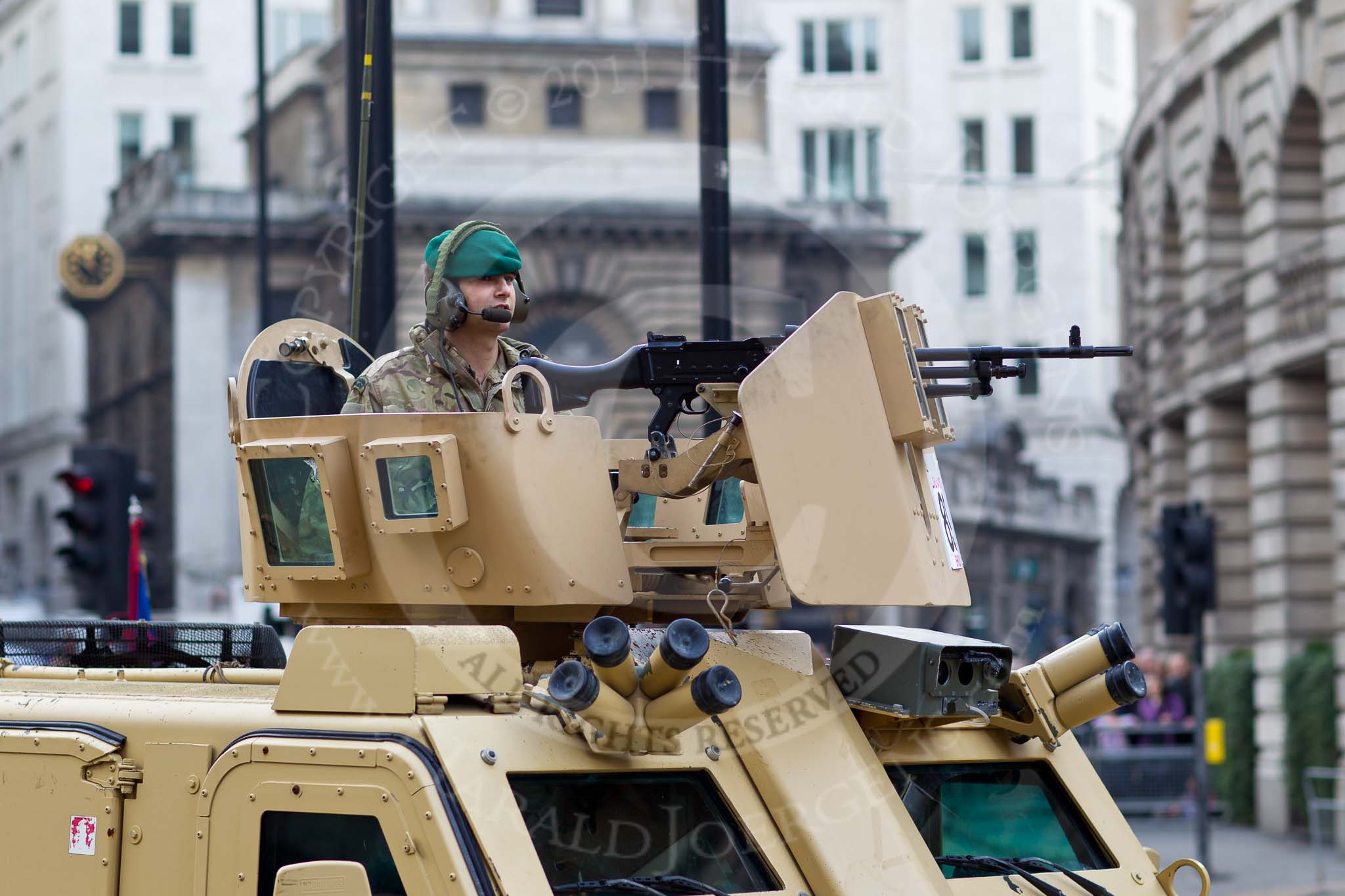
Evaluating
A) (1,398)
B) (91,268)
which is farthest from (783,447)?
(1,398)

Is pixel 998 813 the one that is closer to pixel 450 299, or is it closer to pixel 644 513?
pixel 644 513

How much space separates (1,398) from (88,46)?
14472 millimetres

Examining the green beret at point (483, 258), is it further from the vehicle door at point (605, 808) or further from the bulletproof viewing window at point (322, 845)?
the bulletproof viewing window at point (322, 845)

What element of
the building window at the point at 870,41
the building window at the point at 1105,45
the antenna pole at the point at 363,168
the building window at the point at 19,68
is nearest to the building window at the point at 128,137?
the building window at the point at 19,68

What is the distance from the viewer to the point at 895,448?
6363 mm

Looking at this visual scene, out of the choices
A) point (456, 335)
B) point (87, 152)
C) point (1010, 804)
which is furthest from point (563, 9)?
point (87, 152)

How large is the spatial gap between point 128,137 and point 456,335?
5620 centimetres

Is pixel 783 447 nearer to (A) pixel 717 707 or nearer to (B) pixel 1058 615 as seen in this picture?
(A) pixel 717 707

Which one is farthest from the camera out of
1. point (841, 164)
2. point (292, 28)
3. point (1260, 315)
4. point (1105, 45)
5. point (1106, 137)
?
point (292, 28)

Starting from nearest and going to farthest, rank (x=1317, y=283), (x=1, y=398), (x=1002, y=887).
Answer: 1. (x=1002, y=887)
2. (x=1317, y=283)
3. (x=1, y=398)

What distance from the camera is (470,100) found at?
19.4 meters

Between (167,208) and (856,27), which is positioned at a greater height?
(856,27)

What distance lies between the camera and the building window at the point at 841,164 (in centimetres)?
1469

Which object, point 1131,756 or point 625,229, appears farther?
point 1131,756
